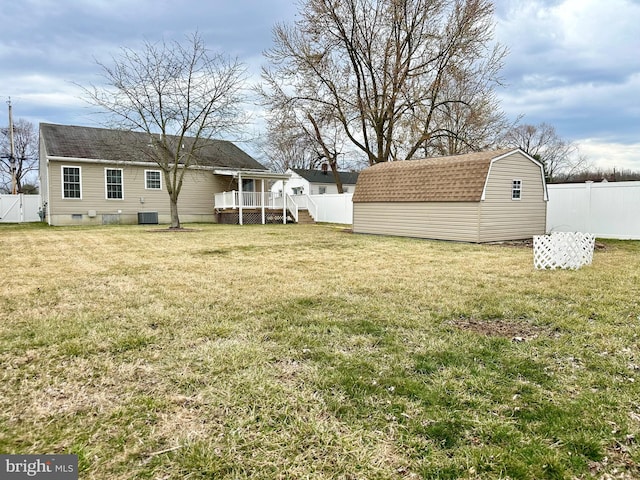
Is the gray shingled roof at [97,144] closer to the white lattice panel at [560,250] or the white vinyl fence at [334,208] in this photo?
the white vinyl fence at [334,208]

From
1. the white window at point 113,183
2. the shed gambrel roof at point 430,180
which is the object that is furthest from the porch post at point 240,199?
the shed gambrel roof at point 430,180

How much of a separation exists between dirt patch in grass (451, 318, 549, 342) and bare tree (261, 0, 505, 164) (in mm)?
15220

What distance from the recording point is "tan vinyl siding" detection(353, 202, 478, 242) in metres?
12.0

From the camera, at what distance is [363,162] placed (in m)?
29.0

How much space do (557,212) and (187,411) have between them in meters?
15.4

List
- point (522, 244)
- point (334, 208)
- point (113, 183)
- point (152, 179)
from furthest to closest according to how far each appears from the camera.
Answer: point (334, 208) → point (152, 179) → point (113, 183) → point (522, 244)

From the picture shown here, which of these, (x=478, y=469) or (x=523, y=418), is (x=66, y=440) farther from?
(x=523, y=418)

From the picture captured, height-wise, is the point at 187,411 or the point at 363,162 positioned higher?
the point at 363,162

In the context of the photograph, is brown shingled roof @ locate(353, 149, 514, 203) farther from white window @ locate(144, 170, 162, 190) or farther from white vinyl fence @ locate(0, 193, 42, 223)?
white vinyl fence @ locate(0, 193, 42, 223)

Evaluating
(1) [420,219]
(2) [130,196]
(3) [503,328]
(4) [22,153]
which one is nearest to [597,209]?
(1) [420,219]

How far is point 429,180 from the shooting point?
43.1ft

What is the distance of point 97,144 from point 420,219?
16.9m

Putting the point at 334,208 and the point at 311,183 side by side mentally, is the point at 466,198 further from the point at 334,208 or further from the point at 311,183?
the point at 311,183

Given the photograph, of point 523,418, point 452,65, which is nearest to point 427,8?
point 452,65
